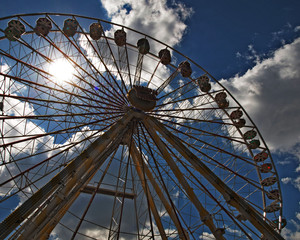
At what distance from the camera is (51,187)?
905cm

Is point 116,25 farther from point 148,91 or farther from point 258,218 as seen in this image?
point 258,218

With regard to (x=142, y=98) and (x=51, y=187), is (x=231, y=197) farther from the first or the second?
(x=51, y=187)

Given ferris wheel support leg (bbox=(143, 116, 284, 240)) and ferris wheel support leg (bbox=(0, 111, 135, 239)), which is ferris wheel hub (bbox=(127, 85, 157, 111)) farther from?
ferris wheel support leg (bbox=(0, 111, 135, 239))

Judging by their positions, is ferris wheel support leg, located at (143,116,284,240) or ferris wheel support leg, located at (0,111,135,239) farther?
ferris wheel support leg, located at (143,116,284,240)

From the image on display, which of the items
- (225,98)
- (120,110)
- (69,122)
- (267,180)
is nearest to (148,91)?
(120,110)

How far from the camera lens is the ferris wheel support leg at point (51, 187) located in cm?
756

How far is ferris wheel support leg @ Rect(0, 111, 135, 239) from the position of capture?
7557 millimetres

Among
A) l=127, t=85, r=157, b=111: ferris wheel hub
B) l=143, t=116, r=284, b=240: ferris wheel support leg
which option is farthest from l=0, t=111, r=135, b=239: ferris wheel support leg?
l=143, t=116, r=284, b=240: ferris wheel support leg

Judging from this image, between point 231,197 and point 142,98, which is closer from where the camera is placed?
point 231,197

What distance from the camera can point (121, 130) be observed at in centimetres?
1414

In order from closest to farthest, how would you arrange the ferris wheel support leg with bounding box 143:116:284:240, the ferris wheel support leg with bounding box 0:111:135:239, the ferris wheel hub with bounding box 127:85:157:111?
1. the ferris wheel support leg with bounding box 0:111:135:239
2. the ferris wheel support leg with bounding box 143:116:284:240
3. the ferris wheel hub with bounding box 127:85:157:111

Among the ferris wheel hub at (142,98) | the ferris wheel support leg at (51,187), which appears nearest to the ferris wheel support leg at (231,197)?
the ferris wheel hub at (142,98)

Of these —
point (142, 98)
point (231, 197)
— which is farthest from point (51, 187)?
point (231, 197)

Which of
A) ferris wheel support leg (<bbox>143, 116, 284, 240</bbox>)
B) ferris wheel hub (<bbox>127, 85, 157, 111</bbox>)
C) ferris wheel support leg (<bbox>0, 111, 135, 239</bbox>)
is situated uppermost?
ferris wheel hub (<bbox>127, 85, 157, 111</bbox>)
